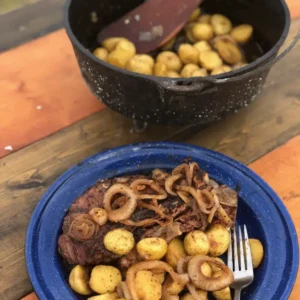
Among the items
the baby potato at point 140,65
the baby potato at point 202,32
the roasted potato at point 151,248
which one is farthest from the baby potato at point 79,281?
the baby potato at point 202,32

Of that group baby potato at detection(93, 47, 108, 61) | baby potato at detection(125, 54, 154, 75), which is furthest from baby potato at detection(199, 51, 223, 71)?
baby potato at detection(93, 47, 108, 61)

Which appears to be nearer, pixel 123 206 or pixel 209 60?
pixel 123 206

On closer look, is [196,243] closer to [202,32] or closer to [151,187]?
[151,187]

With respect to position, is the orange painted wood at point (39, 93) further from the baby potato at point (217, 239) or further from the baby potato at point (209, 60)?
the baby potato at point (217, 239)

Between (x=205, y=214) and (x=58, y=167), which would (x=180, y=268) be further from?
(x=58, y=167)

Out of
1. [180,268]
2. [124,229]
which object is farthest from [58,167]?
[180,268]

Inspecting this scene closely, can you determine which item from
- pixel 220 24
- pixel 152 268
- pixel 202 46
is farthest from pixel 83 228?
pixel 220 24
